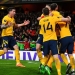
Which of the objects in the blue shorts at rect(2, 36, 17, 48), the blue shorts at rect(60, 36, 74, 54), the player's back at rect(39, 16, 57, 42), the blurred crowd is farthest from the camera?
the blurred crowd

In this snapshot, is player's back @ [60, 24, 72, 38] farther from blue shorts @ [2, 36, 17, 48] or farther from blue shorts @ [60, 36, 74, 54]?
blue shorts @ [2, 36, 17, 48]

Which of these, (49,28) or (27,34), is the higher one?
(27,34)

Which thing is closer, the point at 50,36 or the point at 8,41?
the point at 50,36

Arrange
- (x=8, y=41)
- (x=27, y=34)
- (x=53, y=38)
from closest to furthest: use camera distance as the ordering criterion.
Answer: (x=53, y=38), (x=8, y=41), (x=27, y=34)

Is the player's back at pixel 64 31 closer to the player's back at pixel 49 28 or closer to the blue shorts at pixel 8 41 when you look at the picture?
the player's back at pixel 49 28

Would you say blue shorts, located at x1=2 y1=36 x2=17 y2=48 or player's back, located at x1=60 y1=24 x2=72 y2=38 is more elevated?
player's back, located at x1=60 y1=24 x2=72 y2=38

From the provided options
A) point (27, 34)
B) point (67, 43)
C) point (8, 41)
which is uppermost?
point (27, 34)

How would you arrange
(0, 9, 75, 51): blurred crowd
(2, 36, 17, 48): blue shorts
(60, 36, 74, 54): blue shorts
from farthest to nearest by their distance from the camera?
(0, 9, 75, 51): blurred crowd < (2, 36, 17, 48): blue shorts < (60, 36, 74, 54): blue shorts

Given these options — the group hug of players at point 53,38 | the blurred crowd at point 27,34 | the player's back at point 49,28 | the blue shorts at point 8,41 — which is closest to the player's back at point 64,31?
the group hug of players at point 53,38

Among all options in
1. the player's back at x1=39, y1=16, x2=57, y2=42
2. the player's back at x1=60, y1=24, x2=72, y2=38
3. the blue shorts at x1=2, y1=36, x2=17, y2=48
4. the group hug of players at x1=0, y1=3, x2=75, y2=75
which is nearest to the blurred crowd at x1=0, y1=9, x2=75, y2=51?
the blue shorts at x1=2, y1=36, x2=17, y2=48

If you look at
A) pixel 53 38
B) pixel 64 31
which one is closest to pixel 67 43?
pixel 64 31

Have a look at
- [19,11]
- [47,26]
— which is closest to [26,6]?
[19,11]

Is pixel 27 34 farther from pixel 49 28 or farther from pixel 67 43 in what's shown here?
pixel 49 28

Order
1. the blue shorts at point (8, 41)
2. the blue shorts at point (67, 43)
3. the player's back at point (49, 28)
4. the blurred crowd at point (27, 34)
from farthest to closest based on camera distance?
the blurred crowd at point (27, 34)
the blue shorts at point (8, 41)
the blue shorts at point (67, 43)
the player's back at point (49, 28)
